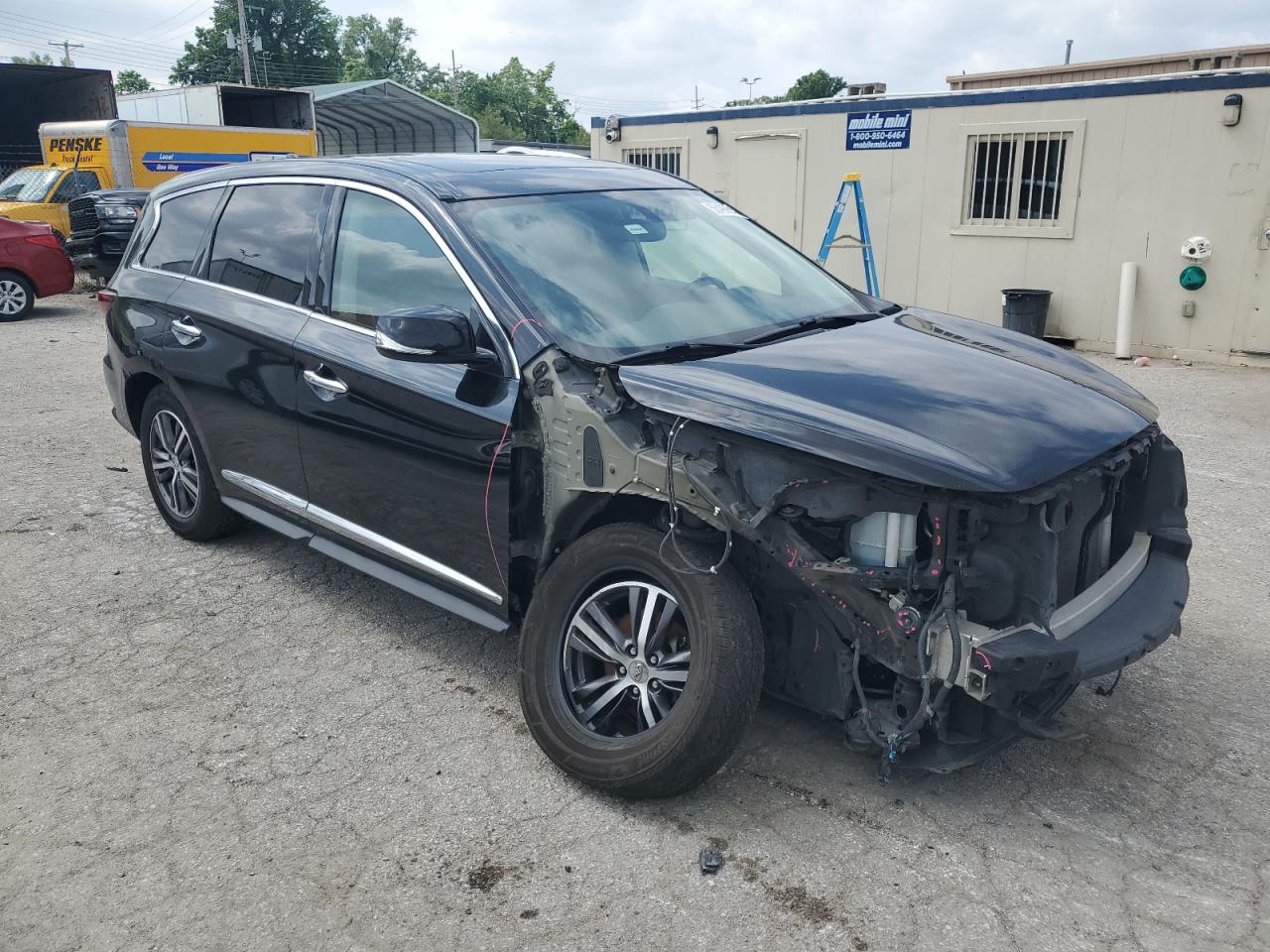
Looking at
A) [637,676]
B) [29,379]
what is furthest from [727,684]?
[29,379]

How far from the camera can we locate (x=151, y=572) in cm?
510

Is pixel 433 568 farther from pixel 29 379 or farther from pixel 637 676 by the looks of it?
pixel 29 379

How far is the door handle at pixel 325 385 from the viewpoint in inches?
155

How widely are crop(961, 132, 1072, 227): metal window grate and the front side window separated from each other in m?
13.6

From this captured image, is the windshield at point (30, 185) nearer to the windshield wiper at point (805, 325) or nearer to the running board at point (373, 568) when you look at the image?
the running board at point (373, 568)

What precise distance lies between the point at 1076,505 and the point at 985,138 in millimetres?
10507

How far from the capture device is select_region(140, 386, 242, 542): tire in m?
5.11

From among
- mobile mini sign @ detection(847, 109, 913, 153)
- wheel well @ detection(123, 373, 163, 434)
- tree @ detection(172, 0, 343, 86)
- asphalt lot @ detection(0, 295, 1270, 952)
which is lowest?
asphalt lot @ detection(0, 295, 1270, 952)

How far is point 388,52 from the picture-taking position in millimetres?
88875

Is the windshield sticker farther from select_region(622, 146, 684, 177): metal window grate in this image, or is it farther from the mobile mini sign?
select_region(622, 146, 684, 177): metal window grate

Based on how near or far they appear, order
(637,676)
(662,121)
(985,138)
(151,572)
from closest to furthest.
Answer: (637,676) → (151,572) → (985,138) → (662,121)

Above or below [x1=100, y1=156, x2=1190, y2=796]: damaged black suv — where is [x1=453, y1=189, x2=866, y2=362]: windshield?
above

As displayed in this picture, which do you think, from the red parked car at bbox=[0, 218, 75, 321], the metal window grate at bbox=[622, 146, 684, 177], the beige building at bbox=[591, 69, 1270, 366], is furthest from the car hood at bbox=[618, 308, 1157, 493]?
the red parked car at bbox=[0, 218, 75, 321]

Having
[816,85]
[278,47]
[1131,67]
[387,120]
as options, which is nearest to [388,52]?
[278,47]
